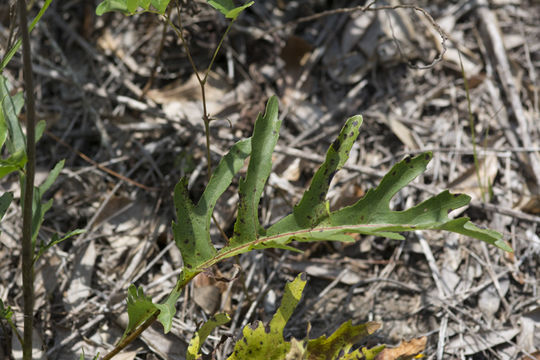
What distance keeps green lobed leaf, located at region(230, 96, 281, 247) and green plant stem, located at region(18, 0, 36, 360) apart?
2.14 feet

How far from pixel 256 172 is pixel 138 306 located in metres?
0.59

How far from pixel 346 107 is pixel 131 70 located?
4.23 ft

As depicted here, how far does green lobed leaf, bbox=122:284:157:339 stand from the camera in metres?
1.66

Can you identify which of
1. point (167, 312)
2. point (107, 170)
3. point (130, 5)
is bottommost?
point (167, 312)

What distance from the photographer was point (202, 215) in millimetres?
1802

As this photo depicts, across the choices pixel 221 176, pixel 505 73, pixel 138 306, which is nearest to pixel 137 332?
pixel 138 306

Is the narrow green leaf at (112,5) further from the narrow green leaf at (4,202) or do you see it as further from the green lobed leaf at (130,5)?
the narrow green leaf at (4,202)

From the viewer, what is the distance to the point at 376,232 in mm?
1622

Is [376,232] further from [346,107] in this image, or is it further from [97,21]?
[97,21]

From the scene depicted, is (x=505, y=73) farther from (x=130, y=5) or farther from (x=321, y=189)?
(x=130, y=5)

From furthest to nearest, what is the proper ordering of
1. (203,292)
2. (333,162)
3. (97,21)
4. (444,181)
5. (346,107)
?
(97,21) → (346,107) → (444,181) → (203,292) → (333,162)

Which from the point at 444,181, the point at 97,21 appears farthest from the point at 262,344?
the point at 97,21

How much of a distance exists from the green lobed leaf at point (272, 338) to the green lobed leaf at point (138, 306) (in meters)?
0.32

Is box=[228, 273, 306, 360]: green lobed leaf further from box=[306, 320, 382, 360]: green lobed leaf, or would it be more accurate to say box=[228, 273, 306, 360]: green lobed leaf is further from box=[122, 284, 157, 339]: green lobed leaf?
box=[122, 284, 157, 339]: green lobed leaf
